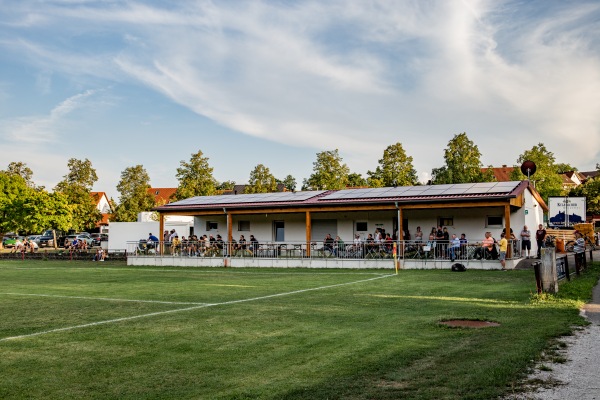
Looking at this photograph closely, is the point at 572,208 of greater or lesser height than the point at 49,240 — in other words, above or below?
above

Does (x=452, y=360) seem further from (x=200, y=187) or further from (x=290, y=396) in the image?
(x=200, y=187)

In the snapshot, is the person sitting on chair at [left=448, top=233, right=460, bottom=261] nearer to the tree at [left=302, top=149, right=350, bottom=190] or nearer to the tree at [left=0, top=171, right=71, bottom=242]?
the tree at [left=302, top=149, right=350, bottom=190]

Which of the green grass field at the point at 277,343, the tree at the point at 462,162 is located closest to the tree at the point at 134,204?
the tree at the point at 462,162

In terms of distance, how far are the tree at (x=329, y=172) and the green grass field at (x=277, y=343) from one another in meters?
39.7

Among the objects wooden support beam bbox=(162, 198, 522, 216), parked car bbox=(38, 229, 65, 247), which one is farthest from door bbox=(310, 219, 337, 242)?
parked car bbox=(38, 229, 65, 247)

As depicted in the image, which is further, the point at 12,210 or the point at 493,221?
the point at 12,210

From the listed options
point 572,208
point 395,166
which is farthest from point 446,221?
point 395,166

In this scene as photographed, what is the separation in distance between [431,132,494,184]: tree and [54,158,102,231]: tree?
40.5 meters

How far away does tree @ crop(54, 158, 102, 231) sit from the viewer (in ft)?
225

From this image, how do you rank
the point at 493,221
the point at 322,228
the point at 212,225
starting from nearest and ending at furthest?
1. the point at 493,221
2. the point at 322,228
3. the point at 212,225

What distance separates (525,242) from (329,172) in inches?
1144

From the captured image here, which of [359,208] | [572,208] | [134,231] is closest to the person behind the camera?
[359,208]

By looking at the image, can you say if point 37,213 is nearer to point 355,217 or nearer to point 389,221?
point 355,217

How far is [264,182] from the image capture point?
69.1 m
